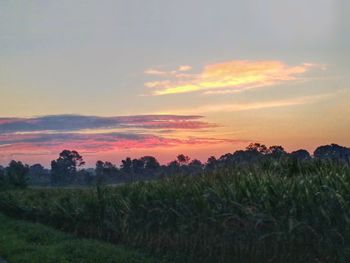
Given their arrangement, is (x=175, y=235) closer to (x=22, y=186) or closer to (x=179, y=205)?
(x=179, y=205)

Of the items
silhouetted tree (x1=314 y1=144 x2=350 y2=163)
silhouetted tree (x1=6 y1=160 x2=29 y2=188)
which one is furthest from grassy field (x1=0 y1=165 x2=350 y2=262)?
silhouetted tree (x1=6 y1=160 x2=29 y2=188)

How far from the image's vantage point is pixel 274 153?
1608 cm

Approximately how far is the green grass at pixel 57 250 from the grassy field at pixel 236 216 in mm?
857

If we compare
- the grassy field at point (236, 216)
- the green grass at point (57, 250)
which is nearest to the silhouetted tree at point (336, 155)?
the grassy field at point (236, 216)

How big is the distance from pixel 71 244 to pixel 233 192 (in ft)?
17.5

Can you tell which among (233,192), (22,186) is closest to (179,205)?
(233,192)

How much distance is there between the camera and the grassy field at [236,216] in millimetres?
8906

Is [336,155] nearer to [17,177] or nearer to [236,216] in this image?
[236,216]

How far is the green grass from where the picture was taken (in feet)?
40.5

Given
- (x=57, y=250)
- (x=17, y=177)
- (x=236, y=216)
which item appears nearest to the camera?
(x=236, y=216)

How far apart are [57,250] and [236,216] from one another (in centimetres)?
551

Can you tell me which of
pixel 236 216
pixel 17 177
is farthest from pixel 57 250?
pixel 17 177

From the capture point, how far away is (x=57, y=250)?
1361 centimetres

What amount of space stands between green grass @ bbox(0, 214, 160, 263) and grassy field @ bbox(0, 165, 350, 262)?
86 cm
